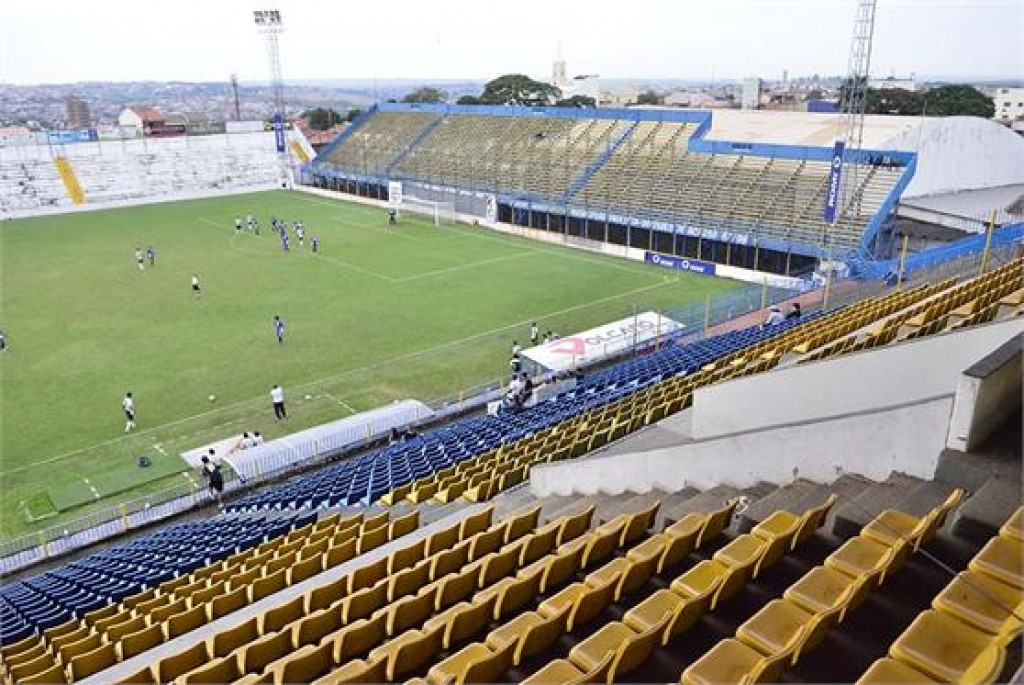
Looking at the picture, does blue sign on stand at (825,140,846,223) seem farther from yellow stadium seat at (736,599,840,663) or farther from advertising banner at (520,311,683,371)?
yellow stadium seat at (736,599,840,663)

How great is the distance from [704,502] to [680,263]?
2901 cm

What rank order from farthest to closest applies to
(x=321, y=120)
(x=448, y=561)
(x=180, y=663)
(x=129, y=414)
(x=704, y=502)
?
(x=321, y=120) → (x=129, y=414) → (x=704, y=502) → (x=448, y=561) → (x=180, y=663)

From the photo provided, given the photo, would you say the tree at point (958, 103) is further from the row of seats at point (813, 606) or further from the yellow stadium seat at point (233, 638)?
the yellow stadium seat at point (233, 638)

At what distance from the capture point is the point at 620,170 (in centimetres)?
4641

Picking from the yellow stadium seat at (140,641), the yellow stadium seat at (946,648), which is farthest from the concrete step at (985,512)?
the yellow stadium seat at (140,641)

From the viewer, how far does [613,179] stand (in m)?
45.8

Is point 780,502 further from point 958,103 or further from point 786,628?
point 958,103

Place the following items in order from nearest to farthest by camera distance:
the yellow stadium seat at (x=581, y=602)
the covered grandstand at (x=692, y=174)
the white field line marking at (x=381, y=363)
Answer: the yellow stadium seat at (x=581, y=602)
the white field line marking at (x=381, y=363)
the covered grandstand at (x=692, y=174)

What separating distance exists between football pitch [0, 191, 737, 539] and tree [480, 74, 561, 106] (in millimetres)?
48998

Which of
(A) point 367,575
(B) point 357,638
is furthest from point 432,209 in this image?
(B) point 357,638

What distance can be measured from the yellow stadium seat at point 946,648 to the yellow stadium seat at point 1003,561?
0.51 metres

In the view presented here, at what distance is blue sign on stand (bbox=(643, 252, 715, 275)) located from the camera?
35625 mm

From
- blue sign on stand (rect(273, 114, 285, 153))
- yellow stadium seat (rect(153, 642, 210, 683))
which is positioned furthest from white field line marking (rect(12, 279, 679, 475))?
blue sign on stand (rect(273, 114, 285, 153))

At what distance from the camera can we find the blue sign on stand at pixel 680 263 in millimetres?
35625
